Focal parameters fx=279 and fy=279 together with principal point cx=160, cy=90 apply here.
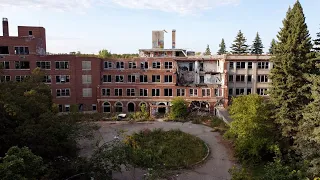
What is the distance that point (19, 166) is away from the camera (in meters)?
12.3

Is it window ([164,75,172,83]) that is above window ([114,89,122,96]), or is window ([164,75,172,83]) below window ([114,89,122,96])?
above

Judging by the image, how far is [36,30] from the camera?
4675 centimetres

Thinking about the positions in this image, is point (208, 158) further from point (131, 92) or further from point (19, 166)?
point (131, 92)

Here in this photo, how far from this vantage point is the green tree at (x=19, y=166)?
37.5 feet

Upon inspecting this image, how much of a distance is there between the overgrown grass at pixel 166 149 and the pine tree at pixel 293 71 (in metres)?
9.04

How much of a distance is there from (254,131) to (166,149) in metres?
9.04

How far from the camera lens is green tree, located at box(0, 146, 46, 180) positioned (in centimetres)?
1144

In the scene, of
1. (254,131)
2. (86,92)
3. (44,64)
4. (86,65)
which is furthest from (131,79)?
(254,131)

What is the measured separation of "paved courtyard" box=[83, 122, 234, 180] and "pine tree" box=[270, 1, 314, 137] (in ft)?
21.9

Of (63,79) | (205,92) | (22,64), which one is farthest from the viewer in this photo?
(205,92)

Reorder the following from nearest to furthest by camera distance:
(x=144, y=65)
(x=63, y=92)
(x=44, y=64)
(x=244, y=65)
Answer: (x=44, y=64), (x=63, y=92), (x=244, y=65), (x=144, y=65)

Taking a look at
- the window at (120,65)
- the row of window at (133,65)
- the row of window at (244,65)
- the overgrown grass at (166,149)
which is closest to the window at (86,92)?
A: the row of window at (133,65)

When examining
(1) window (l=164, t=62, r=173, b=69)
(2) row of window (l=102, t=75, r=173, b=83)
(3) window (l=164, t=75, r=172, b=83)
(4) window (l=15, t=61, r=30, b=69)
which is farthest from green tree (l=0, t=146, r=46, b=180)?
(4) window (l=15, t=61, r=30, b=69)

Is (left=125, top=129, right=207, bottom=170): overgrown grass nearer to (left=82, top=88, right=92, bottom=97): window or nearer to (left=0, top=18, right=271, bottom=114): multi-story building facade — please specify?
(left=0, top=18, right=271, bottom=114): multi-story building facade
